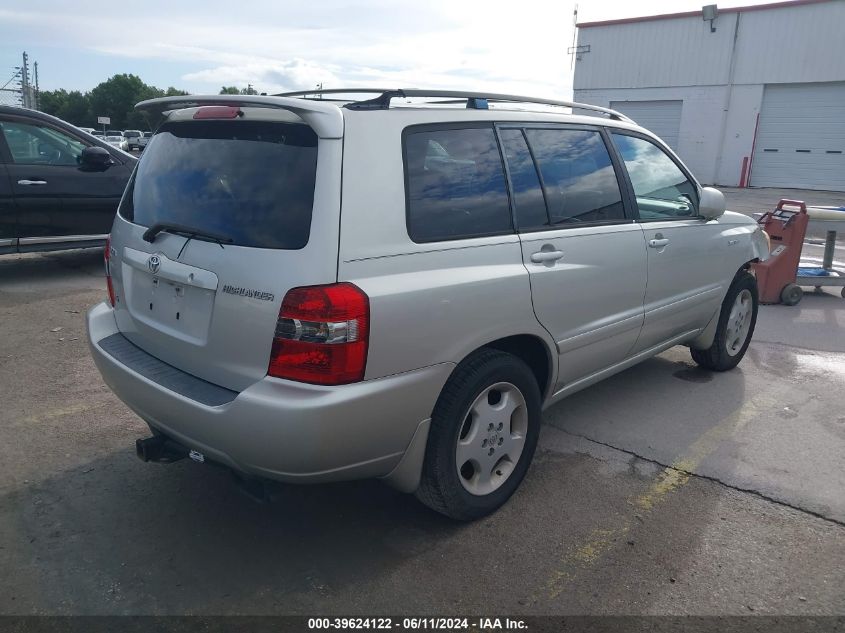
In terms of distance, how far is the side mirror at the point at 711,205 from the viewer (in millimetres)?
4539

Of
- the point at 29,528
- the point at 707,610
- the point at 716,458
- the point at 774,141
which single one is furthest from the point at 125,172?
the point at 774,141

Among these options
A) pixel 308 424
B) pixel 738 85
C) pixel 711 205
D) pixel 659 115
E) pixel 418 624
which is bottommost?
pixel 418 624

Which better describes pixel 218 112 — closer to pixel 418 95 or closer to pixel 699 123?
pixel 418 95

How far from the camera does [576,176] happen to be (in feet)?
12.1

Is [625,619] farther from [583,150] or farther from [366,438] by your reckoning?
[583,150]

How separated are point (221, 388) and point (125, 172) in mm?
6465

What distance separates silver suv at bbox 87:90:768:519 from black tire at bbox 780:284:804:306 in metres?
4.78

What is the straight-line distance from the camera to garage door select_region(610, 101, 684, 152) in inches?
1182

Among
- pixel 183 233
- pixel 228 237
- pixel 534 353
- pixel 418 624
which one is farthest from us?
pixel 534 353

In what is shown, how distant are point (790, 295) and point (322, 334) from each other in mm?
6876

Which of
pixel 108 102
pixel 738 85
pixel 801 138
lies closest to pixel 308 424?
pixel 801 138

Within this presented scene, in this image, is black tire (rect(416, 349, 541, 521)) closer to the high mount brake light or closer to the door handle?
the door handle

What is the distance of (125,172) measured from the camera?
8.21 metres

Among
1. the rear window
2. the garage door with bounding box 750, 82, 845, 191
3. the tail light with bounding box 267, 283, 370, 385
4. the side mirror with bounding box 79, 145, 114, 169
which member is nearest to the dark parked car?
the side mirror with bounding box 79, 145, 114, 169
